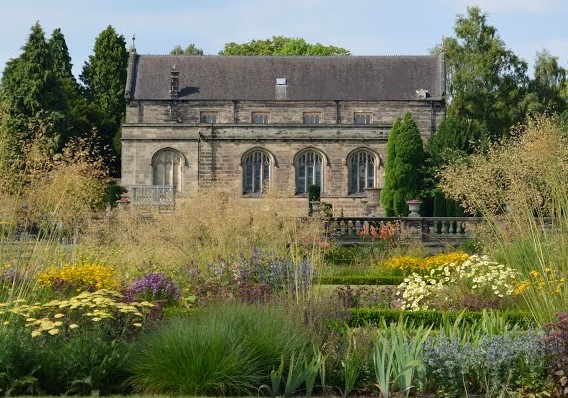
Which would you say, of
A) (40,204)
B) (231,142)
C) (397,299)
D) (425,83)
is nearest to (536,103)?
(425,83)

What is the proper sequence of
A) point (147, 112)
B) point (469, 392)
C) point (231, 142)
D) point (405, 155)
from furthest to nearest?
point (147, 112)
point (231, 142)
point (405, 155)
point (469, 392)

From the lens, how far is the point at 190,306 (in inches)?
514

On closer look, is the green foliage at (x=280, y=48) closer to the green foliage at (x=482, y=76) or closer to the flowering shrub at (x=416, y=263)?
the green foliage at (x=482, y=76)

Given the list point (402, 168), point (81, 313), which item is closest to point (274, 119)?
point (402, 168)

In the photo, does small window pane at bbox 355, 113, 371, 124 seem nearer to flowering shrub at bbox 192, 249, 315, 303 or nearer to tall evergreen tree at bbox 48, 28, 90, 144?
tall evergreen tree at bbox 48, 28, 90, 144

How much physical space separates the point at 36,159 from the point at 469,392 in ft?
17.0

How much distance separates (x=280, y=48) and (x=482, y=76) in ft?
67.3

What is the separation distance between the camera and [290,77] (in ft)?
161

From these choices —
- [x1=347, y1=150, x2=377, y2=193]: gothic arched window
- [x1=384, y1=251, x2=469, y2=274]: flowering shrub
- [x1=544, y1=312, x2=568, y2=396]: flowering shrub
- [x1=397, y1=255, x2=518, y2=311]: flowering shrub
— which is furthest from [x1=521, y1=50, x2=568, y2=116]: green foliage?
[x1=544, y1=312, x2=568, y2=396]: flowering shrub

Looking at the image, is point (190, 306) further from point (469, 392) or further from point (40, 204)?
point (469, 392)

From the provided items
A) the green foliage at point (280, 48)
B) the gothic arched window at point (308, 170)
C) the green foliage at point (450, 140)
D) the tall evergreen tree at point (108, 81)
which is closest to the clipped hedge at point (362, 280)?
the green foliage at point (450, 140)

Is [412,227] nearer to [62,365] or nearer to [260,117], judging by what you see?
[260,117]

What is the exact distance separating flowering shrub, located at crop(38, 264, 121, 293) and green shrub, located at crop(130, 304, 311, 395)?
124 inches

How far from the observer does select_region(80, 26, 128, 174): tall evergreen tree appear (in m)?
58.9
